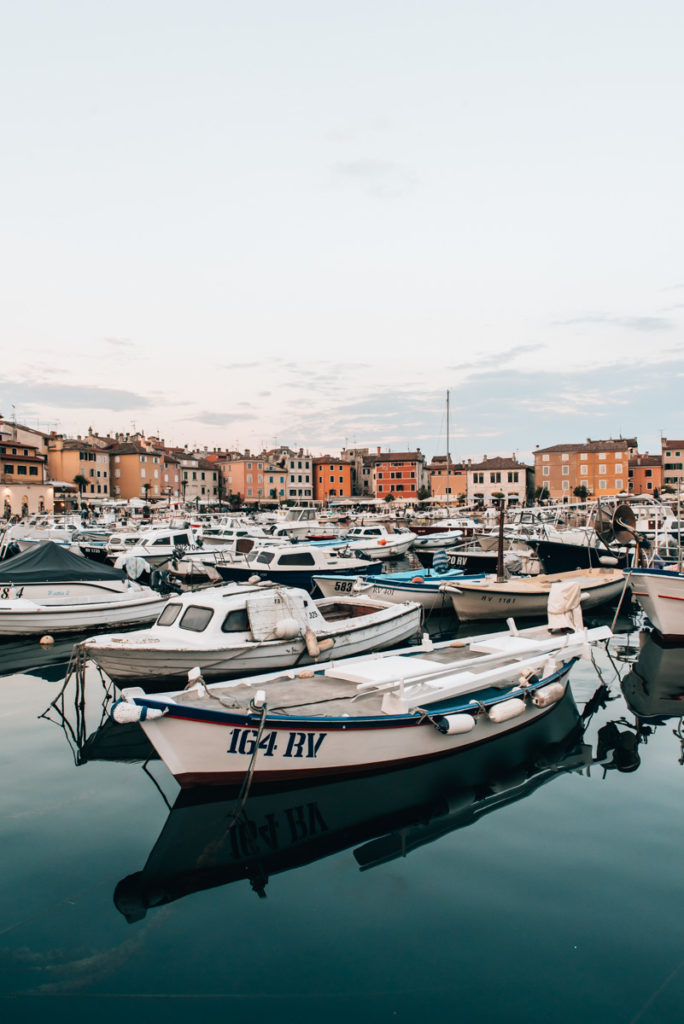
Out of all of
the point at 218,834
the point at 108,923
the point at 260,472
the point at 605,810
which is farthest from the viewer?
the point at 260,472

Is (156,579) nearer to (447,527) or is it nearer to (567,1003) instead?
(567,1003)

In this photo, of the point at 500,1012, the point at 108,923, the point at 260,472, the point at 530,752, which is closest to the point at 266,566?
the point at 530,752

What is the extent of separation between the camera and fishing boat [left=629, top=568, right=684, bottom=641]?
18.4 meters

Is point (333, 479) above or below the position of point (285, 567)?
above

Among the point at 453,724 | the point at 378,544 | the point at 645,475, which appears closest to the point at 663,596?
the point at 453,724

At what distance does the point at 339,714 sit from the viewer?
9.52 metres

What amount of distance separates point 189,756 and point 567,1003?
529cm

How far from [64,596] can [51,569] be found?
1136mm

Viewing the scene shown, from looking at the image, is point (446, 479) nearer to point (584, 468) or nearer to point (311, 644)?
point (584, 468)

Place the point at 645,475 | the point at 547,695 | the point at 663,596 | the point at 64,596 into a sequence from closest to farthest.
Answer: the point at 547,695 < the point at 663,596 < the point at 64,596 < the point at 645,475

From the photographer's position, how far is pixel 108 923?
22.0ft

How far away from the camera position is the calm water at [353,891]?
225 inches

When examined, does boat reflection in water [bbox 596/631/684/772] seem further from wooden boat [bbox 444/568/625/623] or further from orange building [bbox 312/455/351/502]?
orange building [bbox 312/455/351/502]

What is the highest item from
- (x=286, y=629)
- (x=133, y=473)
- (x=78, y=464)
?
(x=78, y=464)
